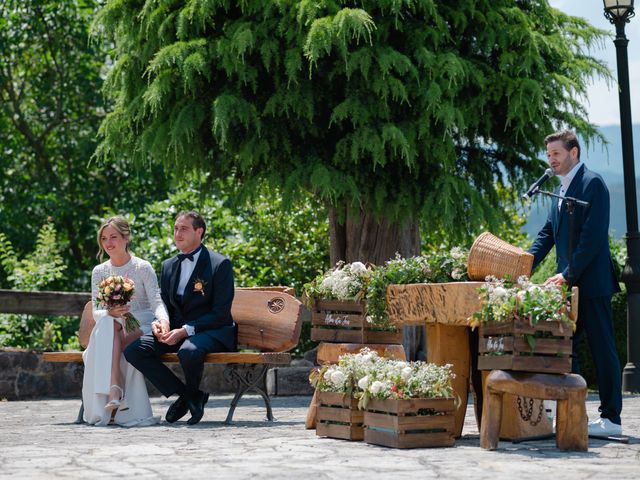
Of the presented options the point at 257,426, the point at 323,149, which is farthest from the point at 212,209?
the point at 257,426

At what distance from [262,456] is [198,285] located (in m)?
2.84

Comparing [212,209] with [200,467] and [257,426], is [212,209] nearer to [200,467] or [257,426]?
[257,426]

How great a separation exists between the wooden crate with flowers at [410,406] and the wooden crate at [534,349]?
0.39 m

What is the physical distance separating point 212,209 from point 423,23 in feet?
20.0

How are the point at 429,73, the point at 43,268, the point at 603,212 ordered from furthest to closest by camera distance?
the point at 43,268 → the point at 429,73 → the point at 603,212

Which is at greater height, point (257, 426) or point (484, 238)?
point (484, 238)

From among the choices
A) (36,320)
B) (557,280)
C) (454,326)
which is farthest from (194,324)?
(36,320)

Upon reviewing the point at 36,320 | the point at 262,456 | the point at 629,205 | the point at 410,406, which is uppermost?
the point at 629,205

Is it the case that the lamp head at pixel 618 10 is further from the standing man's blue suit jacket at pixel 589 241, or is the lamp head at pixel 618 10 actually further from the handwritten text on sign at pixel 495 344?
the handwritten text on sign at pixel 495 344

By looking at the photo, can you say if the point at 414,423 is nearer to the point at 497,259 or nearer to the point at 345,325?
the point at 497,259

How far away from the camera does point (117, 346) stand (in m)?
8.94

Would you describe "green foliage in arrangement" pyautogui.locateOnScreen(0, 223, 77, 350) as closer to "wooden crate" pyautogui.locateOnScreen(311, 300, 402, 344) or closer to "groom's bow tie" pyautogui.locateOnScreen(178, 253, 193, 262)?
"groom's bow tie" pyautogui.locateOnScreen(178, 253, 193, 262)

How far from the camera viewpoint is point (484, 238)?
695 cm

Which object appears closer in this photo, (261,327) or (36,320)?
(261,327)
